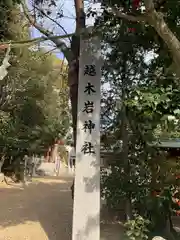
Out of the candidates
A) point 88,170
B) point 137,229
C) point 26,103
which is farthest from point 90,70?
point 26,103

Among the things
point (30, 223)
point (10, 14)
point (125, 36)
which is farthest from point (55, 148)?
point (125, 36)

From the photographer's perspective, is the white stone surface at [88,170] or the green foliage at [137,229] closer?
the green foliage at [137,229]

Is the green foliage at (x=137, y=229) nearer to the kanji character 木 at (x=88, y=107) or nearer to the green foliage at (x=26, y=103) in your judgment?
the kanji character 木 at (x=88, y=107)

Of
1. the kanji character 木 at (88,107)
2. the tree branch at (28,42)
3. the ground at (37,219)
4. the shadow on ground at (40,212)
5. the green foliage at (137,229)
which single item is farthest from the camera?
the shadow on ground at (40,212)

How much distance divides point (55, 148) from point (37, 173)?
14.9 feet

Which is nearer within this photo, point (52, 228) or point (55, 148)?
point (52, 228)

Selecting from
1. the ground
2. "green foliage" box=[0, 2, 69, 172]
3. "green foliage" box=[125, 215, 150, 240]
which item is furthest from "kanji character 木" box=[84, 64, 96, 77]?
"green foliage" box=[0, 2, 69, 172]

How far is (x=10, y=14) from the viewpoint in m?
11.4

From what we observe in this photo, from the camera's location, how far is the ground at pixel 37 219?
6219mm

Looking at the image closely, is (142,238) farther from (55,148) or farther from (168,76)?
(55,148)

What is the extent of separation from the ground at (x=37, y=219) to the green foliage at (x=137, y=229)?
598 mm

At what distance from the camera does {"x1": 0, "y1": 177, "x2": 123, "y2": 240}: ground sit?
6219 millimetres

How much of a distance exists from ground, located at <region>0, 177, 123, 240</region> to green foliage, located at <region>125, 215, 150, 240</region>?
60 cm

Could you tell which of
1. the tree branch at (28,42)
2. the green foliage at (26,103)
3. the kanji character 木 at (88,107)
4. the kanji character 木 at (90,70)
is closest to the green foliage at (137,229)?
the kanji character 木 at (88,107)
